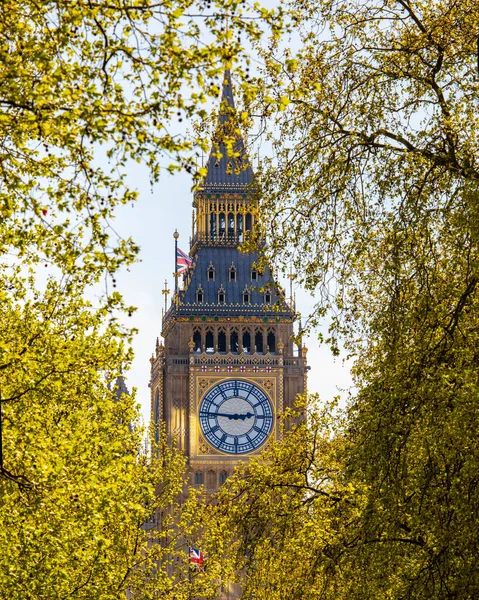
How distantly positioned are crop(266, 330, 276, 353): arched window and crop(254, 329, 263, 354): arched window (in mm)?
536

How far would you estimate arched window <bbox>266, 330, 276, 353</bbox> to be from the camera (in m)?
113

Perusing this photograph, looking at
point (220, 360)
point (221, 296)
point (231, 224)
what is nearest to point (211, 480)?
point (220, 360)

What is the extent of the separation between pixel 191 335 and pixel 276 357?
6233 mm

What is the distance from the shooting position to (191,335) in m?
113

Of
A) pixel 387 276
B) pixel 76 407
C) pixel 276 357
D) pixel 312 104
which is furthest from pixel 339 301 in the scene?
pixel 276 357

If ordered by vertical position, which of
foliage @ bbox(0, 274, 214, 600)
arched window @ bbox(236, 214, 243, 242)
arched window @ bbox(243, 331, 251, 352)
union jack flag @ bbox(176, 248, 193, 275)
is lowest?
foliage @ bbox(0, 274, 214, 600)

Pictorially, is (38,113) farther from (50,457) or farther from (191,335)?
(191,335)

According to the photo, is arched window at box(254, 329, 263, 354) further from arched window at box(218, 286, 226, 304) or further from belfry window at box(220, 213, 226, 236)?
belfry window at box(220, 213, 226, 236)

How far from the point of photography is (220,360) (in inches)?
4368

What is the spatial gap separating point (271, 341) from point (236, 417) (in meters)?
6.55

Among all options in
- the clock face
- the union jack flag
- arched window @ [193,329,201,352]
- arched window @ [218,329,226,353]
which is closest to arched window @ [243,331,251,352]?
arched window @ [218,329,226,353]

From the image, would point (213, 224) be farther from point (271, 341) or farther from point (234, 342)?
point (271, 341)

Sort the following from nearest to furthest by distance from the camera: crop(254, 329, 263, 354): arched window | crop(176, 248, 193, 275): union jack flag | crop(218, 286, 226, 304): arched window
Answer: crop(176, 248, 193, 275): union jack flag → crop(254, 329, 263, 354): arched window → crop(218, 286, 226, 304): arched window

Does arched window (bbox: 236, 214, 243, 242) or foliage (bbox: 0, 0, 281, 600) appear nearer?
foliage (bbox: 0, 0, 281, 600)
